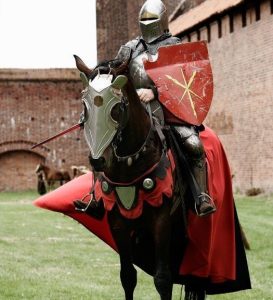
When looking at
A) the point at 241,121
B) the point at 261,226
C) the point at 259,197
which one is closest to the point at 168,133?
the point at 261,226

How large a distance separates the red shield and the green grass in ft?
7.52

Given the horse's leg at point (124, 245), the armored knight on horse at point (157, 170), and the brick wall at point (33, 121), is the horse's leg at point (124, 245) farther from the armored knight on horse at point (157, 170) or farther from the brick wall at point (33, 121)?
the brick wall at point (33, 121)

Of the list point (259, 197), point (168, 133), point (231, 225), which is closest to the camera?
point (168, 133)

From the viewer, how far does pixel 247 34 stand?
20.5 m

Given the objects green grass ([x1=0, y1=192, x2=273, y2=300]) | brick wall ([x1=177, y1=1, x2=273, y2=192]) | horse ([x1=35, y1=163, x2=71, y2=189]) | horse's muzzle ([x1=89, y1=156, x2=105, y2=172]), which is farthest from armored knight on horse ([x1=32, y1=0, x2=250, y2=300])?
horse ([x1=35, y1=163, x2=71, y2=189])

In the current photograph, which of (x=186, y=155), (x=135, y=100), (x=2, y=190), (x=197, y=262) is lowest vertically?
(x=2, y=190)

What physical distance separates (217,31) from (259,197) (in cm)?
542

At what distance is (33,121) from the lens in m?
29.7

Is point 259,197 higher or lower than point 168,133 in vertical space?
lower

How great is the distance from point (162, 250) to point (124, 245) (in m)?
0.26

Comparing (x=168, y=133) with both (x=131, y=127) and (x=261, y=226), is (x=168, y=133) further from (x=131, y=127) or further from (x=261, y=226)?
(x=261, y=226)

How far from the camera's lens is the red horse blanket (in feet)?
17.3

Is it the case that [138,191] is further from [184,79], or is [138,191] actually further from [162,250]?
[184,79]

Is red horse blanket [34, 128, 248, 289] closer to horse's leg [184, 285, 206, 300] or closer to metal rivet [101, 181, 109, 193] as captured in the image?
horse's leg [184, 285, 206, 300]
